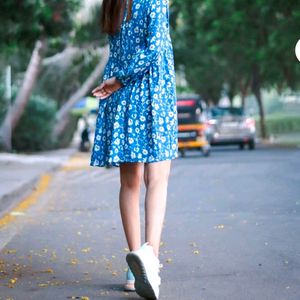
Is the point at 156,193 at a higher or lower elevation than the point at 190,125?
higher

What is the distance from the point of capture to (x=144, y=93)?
5.34 m

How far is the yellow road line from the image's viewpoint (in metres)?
9.88

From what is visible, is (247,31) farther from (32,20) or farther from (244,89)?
(244,89)

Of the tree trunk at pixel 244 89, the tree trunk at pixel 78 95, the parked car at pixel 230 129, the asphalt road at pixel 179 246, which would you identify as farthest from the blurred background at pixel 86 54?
the asphalt road at pixel 179 246

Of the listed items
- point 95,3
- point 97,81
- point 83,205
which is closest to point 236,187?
point 83,205

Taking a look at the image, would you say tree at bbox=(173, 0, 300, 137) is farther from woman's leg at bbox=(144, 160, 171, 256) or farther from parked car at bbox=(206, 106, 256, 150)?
woman's leg at bbox=(144, 160, 171, 256)

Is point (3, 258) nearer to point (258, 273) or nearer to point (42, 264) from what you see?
point (42, 264)

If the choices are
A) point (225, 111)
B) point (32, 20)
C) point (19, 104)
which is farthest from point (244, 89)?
point (32, 20)

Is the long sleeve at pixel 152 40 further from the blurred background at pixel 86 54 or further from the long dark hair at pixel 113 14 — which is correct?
the blurred background at pixel 86 54

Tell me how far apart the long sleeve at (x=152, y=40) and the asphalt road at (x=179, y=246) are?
1224 mm

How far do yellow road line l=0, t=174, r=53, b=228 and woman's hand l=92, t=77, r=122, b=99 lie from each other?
4.14 metres

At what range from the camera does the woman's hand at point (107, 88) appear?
211 inches

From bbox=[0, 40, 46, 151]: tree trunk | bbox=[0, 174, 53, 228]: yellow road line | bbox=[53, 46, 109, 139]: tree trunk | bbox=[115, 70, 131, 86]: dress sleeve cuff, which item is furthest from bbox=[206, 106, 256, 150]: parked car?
bbox=[115, 70, 131, 86]: dress sleeve cuff

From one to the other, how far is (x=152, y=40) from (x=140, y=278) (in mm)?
1294
